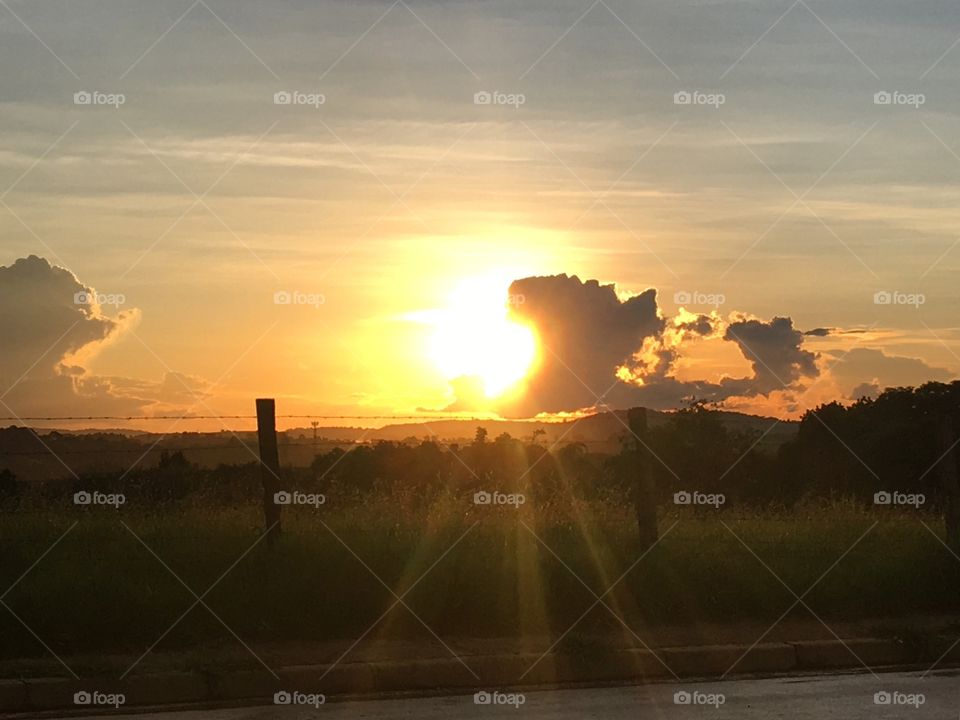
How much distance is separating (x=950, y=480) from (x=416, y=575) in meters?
6.57

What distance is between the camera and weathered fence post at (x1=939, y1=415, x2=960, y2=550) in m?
14.6

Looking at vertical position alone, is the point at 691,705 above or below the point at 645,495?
below

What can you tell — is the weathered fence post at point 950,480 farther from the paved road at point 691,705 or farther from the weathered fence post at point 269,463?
the weathered fence post at point 269,463

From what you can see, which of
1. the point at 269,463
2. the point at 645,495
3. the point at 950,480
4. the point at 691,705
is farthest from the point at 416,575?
the point at 950,480

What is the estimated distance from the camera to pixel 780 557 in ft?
47.1

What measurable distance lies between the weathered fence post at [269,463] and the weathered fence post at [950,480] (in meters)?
7.75

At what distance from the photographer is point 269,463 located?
43.2 feet

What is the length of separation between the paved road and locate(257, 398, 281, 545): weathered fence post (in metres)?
3.61

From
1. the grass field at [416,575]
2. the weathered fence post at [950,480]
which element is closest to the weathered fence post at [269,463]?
the grass field at [416,575]

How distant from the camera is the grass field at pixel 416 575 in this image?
11852mm

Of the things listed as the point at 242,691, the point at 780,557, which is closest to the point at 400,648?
the point at 242,691

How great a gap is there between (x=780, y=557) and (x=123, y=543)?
748 centimetres

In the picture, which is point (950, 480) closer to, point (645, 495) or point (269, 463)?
point (645, 495)

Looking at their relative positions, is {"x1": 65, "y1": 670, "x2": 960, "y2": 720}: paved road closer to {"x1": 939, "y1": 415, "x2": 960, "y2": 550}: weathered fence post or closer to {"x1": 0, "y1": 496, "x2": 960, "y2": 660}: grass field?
{"x1": 0, "y1": 496, "x2": 960, "y2": 660}: grass field
